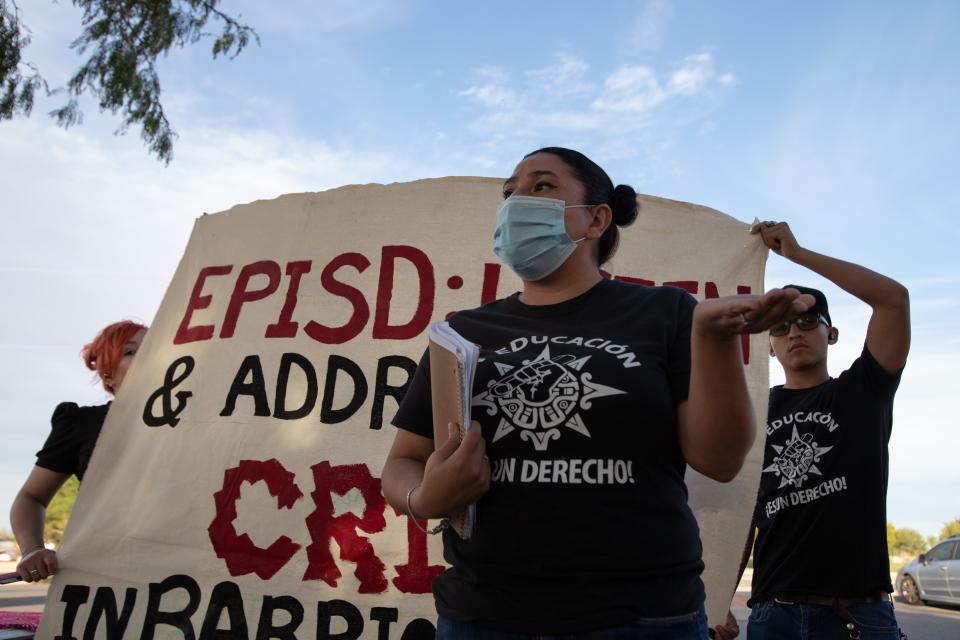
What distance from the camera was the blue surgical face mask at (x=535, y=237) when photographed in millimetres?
1882

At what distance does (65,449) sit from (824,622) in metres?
2.57

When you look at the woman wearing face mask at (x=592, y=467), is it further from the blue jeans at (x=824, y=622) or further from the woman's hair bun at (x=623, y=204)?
the blue jeans at (x=824, y=622)

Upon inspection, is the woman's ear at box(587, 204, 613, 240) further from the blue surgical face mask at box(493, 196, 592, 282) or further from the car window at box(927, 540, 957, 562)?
the car window at box(927, 540, 957, 562)

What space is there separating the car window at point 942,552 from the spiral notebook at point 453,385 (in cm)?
1377

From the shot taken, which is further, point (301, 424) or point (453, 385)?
point (301, 424)

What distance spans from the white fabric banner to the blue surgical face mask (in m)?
1.04

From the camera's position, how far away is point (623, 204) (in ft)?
6.68

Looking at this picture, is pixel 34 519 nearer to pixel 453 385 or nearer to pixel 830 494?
pixel 453 385

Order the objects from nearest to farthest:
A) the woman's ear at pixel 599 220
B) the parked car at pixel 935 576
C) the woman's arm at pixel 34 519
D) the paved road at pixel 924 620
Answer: the woman's ear at pixel 599 220 < the woman's arm at pixel 34 519 < the paved road at pixel 924 620 < the parked car at pixel 935 576

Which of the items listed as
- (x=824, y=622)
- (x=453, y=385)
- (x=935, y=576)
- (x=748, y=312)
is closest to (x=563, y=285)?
(x=453, y=385)

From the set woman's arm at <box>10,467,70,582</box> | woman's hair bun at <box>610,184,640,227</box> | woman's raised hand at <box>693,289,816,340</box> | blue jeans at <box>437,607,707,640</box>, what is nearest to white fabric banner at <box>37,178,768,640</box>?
woman's arm at <box>10,467,70,582</box>

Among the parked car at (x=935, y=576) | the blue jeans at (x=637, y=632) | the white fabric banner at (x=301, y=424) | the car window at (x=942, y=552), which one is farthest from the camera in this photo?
the car window at (x=942, y=552)

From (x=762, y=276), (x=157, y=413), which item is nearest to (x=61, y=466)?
(x=157, y=413)

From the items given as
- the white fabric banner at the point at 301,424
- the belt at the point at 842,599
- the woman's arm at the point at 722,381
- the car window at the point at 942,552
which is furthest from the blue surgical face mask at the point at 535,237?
the car window at the point at 942,552
